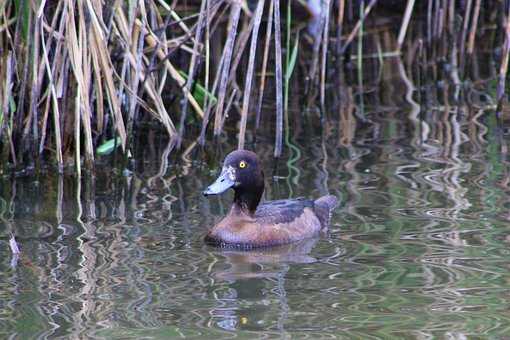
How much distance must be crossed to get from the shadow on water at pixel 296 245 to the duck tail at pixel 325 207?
6 centimetres

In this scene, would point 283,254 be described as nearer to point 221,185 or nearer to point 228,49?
point 221,185

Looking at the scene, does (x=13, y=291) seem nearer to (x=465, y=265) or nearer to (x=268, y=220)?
(x=268, y=220)

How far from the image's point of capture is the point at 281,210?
22.8 feet

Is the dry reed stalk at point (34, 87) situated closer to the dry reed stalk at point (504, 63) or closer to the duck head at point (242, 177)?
the duck head at point (242, 177)

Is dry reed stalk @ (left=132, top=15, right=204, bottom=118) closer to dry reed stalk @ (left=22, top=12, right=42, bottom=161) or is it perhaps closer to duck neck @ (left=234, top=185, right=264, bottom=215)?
dry reed stalk @ (left=22, top=12, right=42, bottom=161)

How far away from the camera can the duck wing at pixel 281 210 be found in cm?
688

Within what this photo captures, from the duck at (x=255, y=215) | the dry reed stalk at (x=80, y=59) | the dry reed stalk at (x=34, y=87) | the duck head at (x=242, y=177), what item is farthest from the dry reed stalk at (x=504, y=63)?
the dry reed stalk at (x=34, y=87)

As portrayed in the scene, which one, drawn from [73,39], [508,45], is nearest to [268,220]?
[73,39]

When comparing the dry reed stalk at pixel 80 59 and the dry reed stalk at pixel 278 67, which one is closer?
the dry reed stalk at pixel 80 59

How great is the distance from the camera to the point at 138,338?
197 inches

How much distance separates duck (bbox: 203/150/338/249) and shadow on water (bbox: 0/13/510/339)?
108 millimetres

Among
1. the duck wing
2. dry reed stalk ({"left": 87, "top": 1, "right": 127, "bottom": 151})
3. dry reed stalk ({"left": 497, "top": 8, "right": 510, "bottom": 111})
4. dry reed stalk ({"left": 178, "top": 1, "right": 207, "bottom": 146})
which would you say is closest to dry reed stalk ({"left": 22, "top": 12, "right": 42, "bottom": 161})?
dry reed stalk ({"left": 87, "top": 1, "right": 127, "bottom": 151})

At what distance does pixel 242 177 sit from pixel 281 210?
0.96ft

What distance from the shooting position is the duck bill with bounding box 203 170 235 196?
6.80m
